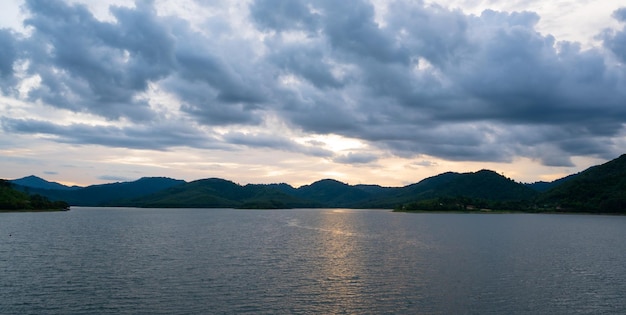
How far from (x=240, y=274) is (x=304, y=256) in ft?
84.4

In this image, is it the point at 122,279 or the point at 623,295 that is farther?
the point at 122,279

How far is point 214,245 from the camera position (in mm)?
116750

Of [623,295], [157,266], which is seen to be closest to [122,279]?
[157,266]

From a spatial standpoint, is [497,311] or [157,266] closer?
[497,311]

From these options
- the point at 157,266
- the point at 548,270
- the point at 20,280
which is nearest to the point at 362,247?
the point at 548,270

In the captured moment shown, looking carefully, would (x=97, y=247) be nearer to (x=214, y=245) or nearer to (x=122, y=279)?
(x=214, y=245)

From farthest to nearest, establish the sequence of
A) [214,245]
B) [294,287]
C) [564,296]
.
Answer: [214,245] → [294,287] → [564,296]

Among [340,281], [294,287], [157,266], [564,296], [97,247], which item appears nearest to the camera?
[564,296]

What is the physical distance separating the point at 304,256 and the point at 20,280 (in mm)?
50015

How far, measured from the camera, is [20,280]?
64.2 m

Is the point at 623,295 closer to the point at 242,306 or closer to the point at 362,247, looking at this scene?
the point at 242,306

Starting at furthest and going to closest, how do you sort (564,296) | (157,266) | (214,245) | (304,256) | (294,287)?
1. (214,245)
2. (304,256)
3. (157,266)
4. (294,287)
5. (564,296)

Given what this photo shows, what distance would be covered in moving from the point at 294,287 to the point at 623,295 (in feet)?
139

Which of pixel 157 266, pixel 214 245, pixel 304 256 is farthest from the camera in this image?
pixel 214 245
